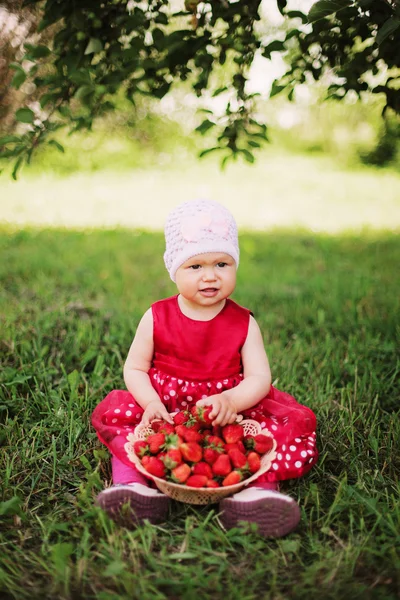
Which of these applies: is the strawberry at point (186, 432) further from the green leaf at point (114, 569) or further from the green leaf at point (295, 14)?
the green leaf at point (295, 14)

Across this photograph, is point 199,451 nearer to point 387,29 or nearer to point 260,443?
point 260,443

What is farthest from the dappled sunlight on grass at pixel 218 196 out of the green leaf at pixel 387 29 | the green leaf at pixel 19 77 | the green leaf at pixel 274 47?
the green leaf at pixel 387 29

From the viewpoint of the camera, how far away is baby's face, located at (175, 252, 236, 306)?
2076 millimetres

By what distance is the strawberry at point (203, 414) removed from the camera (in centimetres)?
190

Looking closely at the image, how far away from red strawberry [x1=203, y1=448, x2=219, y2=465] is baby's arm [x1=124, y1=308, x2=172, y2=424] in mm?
315

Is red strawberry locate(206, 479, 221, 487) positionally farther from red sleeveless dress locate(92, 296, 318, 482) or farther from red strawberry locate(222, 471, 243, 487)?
red sleeveless dress locate(92, 296, 318, 482)

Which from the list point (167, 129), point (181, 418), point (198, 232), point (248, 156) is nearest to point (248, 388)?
point (181, 418)

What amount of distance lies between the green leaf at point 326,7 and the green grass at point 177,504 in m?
1.53

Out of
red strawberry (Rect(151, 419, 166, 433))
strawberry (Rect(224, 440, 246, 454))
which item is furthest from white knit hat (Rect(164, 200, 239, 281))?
strawberry (Rect(224, 440, 246, 454))

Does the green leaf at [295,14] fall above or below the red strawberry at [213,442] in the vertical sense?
above

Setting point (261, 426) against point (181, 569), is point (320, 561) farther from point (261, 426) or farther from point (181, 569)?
point (261, 426)

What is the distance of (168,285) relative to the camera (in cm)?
438

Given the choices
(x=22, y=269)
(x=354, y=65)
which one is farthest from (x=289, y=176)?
(x=354, y=65)

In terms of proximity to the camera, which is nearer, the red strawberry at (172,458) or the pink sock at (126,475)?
the red strawberry at (172,458)
